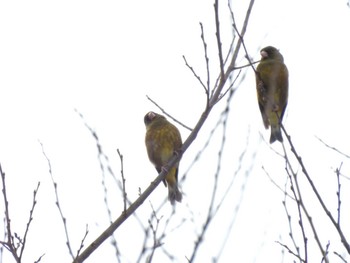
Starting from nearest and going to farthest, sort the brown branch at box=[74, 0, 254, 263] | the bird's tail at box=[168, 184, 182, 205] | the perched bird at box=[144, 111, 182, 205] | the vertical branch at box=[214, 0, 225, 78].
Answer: the brown branch at box=[74, 0, 254, 263]
the vertical branch at box=[214, 0, 225, 78]
the bird's tail at box=[168, 184, 182, 205]
the perched bird at box=[144, 111, 182, 205]

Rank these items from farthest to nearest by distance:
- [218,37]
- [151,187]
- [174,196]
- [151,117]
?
[151,117] < [174,196] < [151,187] < [218,37]

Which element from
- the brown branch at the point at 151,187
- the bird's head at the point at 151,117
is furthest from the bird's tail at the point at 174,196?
the bird's head at the point at 151,117

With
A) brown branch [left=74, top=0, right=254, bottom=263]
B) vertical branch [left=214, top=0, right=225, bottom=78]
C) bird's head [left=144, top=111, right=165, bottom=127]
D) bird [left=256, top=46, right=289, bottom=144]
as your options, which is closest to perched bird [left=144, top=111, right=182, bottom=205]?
bird's head [left=144, top=111, right=165, bottom=127]

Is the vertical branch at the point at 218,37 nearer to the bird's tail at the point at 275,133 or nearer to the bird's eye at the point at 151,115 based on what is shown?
the bird's tail at the point at 275,133

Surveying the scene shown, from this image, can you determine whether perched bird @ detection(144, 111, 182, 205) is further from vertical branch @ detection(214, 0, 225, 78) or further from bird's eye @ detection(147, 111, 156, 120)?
vertical branch @ detection(214, 0, 225, 78)

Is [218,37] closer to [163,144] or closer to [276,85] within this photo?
[276,85]

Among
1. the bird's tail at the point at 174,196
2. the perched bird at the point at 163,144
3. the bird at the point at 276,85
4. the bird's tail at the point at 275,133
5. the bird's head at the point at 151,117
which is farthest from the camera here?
the bird's head at the point at 151,117

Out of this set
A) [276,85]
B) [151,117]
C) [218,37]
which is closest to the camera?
[218,37]

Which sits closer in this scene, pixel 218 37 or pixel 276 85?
pixel 218 37

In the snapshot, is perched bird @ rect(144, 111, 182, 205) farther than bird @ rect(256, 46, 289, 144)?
Yes

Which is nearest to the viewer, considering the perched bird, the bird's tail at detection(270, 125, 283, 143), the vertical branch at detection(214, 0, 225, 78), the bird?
the vertical branch at detection(214, 0, 225, 78)

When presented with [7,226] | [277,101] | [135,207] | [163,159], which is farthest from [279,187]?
[163,159]

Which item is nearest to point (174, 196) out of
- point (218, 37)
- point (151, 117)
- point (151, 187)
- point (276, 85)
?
point (151, 187)

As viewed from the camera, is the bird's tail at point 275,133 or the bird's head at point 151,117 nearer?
the bird's tail at point 275,133
